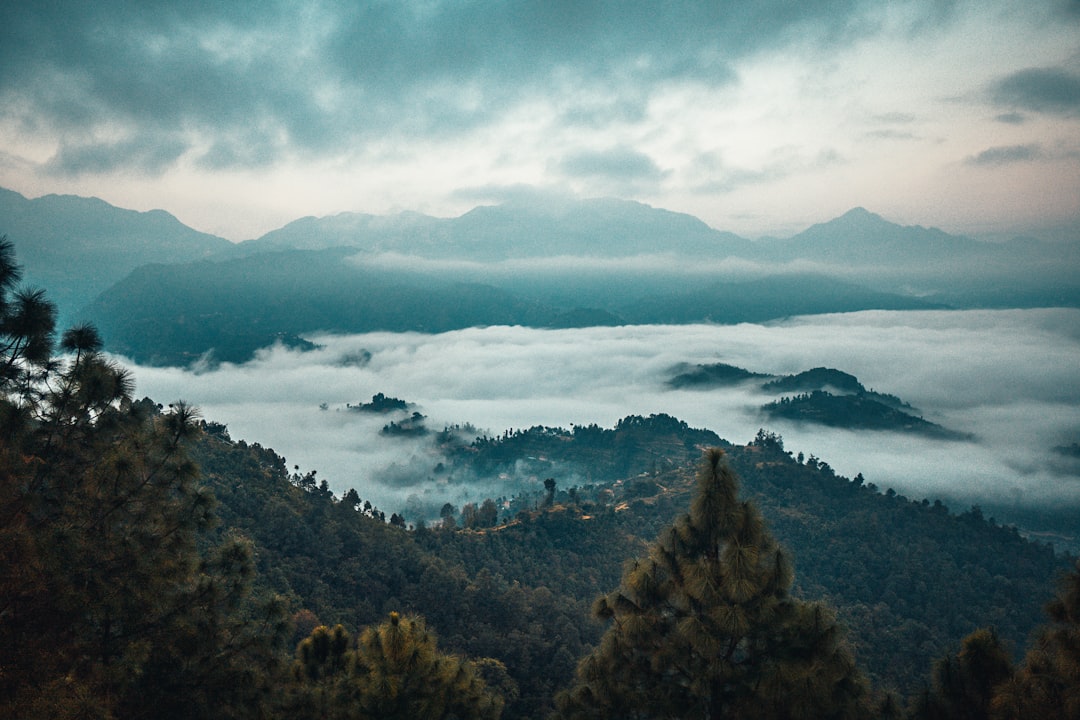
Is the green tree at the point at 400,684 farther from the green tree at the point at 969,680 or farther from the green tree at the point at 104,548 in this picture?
the green tree at the point at 969,680

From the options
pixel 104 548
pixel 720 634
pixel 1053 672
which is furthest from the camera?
pixel 104 548

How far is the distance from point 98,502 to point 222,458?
68689mm

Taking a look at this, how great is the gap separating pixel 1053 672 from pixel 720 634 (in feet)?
16.1

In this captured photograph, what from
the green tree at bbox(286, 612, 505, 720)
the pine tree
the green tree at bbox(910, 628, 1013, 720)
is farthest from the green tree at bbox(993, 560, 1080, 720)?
the green tree at bbox(286, 612, 505, 720)

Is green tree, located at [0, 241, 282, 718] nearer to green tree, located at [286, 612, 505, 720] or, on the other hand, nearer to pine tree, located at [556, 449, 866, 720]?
green tree, located at [286, 612, 505, 720]

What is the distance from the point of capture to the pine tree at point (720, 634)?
883 cm

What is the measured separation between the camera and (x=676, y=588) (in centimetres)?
990

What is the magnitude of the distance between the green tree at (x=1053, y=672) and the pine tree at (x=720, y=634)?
206 cm

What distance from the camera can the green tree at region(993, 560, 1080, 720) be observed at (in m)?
7.79

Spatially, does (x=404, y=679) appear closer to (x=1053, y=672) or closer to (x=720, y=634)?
(x=720, y=634)

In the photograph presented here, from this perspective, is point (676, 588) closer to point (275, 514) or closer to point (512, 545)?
point (275, 514)

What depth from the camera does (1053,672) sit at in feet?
27.7

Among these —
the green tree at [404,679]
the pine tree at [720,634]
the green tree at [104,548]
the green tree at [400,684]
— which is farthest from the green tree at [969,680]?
the green tree at [104,548]

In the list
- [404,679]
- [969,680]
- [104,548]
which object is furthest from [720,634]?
[104,548]
